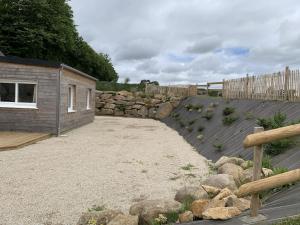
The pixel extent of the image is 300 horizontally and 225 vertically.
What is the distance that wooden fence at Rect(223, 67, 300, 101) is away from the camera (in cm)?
1409

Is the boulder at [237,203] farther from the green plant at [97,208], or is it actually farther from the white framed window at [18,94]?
the white framed window at [18,94]

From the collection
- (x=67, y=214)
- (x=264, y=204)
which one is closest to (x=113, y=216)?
(x=67, y=214)

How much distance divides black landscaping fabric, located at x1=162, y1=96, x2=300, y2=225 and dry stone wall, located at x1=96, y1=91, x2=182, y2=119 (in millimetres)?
8546

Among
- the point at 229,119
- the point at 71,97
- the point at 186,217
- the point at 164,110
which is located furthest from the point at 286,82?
the point at 164,110

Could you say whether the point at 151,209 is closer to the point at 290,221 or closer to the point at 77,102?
the point at 290,221

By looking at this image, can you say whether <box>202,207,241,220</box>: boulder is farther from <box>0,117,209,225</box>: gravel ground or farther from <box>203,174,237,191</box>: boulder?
<box>0,117,209,225</box>: gravel ground

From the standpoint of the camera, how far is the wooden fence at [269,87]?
1409 cm

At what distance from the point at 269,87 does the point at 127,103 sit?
746 inches

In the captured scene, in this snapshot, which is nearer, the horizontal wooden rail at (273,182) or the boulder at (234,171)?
the horizontal wooden rail at (273,182)

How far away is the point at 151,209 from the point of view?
630cm

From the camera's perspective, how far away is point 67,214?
6.98 metres

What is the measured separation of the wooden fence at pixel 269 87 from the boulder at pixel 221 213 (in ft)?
30.1

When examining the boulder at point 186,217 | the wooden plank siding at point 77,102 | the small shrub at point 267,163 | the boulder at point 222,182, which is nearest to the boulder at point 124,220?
A: the boulder at point 186,217

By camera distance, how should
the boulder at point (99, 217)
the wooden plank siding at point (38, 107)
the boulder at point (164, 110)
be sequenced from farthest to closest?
1. the boulder at point (164, 110)
2. the wooden plank siding at point (38, 107)
3. the boulder at point (99, 217)
